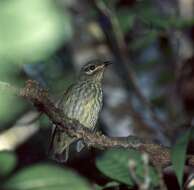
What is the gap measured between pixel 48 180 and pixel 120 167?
3.72 ft

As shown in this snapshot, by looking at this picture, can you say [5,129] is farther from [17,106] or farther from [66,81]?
[17,106]

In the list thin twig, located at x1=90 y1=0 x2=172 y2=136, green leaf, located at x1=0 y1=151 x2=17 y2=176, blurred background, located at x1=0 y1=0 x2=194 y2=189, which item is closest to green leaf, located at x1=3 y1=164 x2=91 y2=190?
green leaf, located at x1=0 y1=151 x2=17 y2=176

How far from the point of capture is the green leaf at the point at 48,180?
81 centimetres

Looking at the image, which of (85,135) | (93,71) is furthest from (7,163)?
(93,71)

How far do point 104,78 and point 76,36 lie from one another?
0.61m

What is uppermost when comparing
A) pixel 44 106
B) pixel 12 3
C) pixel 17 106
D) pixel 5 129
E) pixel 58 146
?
pixel 12 3

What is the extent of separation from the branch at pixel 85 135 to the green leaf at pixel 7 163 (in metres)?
1.28

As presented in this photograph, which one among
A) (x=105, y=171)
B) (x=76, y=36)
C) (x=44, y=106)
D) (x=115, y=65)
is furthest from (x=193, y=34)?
(x=105, y=171)

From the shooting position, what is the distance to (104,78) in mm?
5781

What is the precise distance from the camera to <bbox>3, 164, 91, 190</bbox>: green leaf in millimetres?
811

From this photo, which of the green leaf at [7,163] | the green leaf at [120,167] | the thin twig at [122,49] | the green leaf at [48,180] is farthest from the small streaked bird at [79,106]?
the green leaf at [48,180]

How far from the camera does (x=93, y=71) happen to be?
5.46m

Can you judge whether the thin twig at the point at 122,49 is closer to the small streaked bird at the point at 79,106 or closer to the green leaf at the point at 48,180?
the small streaked bird at the point at 79,106

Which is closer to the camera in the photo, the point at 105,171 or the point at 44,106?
the point at 105,171
